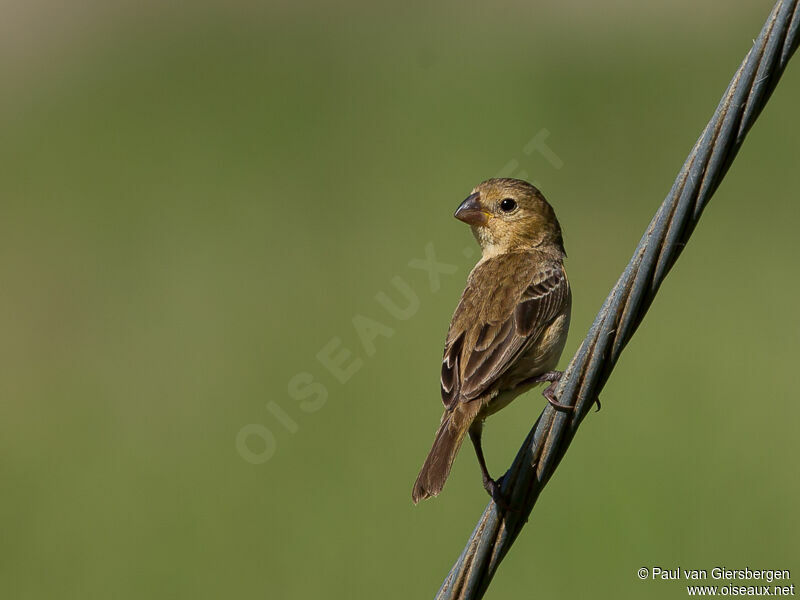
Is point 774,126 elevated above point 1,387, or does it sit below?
above

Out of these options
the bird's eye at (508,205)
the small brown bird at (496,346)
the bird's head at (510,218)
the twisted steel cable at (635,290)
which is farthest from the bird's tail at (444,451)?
the bird's eye at (508,205)

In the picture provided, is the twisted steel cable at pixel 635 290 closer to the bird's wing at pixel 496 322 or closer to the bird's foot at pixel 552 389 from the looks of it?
the bird's foot at pixel 552 389

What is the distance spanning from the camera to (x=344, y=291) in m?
12.8

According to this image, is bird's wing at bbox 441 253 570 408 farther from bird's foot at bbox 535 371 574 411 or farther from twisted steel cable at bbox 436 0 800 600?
twisted steel cable at bbox 436 0 800 600

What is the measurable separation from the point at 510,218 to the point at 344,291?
700cm

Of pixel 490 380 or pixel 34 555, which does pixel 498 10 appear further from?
pixel 490 380

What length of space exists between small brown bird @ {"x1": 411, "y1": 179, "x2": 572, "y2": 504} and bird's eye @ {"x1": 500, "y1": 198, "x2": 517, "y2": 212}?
33 cm

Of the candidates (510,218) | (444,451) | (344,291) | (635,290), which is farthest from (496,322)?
(344,291)

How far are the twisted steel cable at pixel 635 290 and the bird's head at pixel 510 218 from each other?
7.87ft

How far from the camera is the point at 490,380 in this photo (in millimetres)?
4633

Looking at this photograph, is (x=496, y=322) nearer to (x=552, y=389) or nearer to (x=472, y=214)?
(x=552, y=389)

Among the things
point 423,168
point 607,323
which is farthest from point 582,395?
point 423,168

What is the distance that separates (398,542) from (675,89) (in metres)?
9.70

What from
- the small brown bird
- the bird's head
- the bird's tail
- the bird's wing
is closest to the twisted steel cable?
the small brown bird
